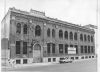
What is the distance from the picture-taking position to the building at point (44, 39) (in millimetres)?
4273

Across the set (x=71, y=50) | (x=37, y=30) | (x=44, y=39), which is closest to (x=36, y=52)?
(x=44, y=39)

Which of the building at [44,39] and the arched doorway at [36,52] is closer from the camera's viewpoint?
the building at [44,39]

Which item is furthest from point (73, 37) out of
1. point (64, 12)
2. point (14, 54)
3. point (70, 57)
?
point (14, 54)

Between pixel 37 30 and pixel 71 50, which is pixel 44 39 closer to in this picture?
pixel 37 30

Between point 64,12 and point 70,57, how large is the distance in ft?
7.47

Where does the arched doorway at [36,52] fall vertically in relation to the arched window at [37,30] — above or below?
below

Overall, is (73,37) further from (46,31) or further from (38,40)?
(38,40)

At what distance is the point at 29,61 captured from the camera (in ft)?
15.6

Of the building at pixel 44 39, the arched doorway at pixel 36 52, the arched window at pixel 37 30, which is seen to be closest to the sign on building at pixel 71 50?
the building at pixel 44 39

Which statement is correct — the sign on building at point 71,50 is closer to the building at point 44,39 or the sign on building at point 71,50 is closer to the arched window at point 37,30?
the building at point 44,39

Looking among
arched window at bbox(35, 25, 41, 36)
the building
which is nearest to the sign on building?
the building

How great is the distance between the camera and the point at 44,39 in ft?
17.1

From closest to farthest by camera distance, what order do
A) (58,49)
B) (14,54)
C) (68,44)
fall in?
(14,54), (68,44), (58,49)

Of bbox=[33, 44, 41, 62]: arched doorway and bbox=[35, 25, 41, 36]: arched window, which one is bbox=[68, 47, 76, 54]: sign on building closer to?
bbox=[33, 44, 41, 62]: arched doorway
